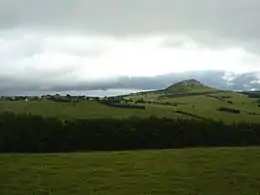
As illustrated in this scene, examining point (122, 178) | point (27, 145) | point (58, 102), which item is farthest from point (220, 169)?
point (58, 102)

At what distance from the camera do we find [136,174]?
56062 mm

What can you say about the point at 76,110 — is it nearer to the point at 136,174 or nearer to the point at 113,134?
the point at 113,134

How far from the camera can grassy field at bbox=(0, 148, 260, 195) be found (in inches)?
1877

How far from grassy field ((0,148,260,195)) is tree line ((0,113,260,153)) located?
116ft

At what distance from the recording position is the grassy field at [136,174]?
47.7 meters

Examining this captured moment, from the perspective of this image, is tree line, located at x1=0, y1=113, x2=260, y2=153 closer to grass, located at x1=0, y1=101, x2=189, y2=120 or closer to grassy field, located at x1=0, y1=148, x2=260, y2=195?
grass, located at x1=0, y1=101, x2=189, y2=120

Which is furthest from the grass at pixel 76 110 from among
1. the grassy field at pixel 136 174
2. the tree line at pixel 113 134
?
the grassy field at pixel 136 174

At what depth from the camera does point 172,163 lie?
64.3 m

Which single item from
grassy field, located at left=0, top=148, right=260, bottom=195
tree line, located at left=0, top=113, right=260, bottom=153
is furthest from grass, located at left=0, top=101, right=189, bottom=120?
grassy field, located at left=0, top=148, right=260, bottom=195

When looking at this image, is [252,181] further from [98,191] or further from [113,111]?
[113,111]

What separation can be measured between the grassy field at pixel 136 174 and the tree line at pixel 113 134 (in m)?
35.5

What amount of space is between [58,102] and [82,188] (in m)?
115

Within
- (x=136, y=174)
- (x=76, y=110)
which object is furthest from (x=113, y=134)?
(x=136, y=174)

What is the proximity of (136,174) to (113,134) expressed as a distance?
190 feet
